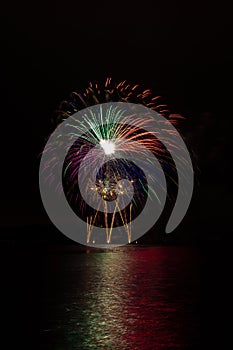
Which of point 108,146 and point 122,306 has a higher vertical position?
point 108,146

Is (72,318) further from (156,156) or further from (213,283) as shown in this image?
(156,156)

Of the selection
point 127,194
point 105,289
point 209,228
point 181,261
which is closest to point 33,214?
point 209,228

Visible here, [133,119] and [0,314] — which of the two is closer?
[0,314]

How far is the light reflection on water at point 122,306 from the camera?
11391 mm

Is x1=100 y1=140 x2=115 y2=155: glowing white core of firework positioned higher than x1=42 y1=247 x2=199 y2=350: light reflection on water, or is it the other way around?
x1=100 y1=140 x2=115 y2=155: glowing white core of firework

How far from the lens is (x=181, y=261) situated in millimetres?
28734

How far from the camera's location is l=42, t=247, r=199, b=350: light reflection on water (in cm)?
1139

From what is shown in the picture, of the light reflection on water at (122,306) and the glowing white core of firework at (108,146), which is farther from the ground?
the glowing white core of firework at (108,146)

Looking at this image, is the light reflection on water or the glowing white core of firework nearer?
the light reflection on water

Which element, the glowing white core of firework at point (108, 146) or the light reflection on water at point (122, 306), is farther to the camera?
the glowing white core of firework at point (108, 146)

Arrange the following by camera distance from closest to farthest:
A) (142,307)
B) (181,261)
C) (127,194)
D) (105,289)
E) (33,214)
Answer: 1. (142,307)
2. (105,289)
3. (181,261)
4. (127,194)
5. (33,214)

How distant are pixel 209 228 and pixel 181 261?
29881 mm

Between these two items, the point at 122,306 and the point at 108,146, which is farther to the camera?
the point at 108,146

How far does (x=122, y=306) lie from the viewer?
1530 centimetres
